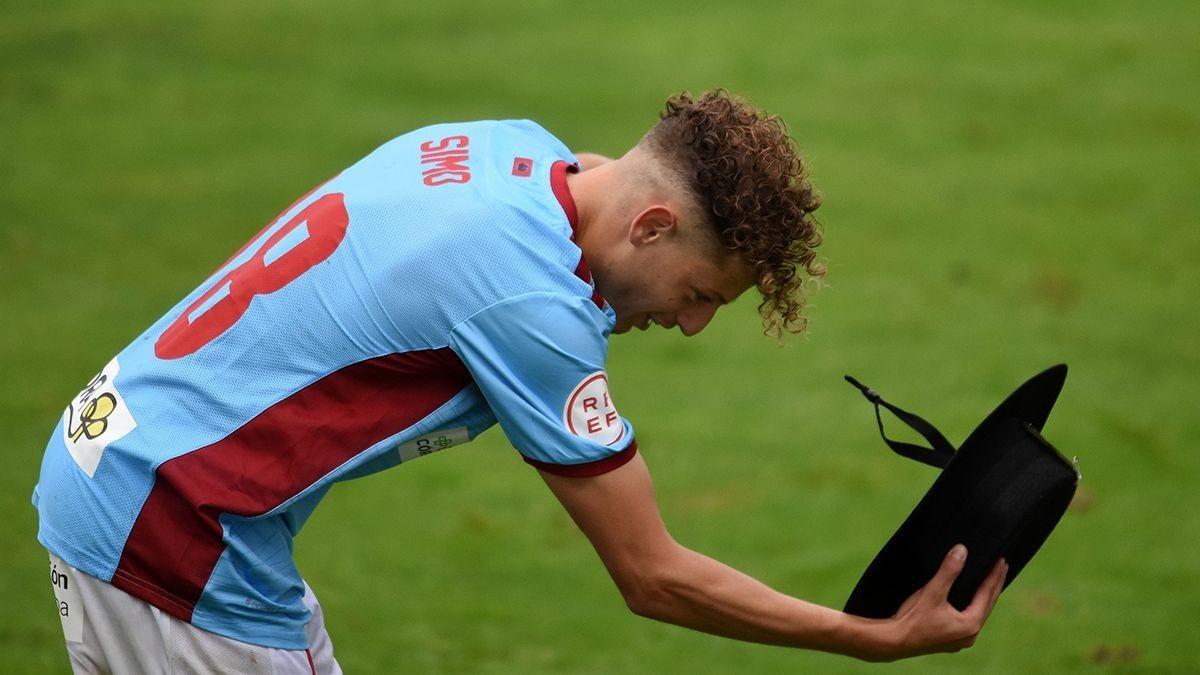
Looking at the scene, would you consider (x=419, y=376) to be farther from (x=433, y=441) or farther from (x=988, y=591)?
(x=988, y=591)

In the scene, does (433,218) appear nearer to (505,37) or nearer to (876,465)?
(876,465)

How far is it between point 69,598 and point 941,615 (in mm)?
1758

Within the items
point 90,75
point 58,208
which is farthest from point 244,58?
point 58,208

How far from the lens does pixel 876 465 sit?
24.4 feet

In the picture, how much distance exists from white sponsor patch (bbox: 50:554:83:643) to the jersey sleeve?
0.95 meters

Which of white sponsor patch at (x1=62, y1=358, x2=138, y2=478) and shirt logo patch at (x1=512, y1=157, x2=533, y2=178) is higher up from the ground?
shirt logo patch at (x1=512, y1=157, x2=533, y2=178)

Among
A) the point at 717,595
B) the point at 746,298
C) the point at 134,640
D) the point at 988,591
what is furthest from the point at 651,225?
the point at 746,298

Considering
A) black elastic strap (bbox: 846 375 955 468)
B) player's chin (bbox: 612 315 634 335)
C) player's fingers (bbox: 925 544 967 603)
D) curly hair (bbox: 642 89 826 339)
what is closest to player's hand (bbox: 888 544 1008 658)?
player's fingers (bbox: 925 544 967 603)

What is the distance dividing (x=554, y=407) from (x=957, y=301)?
21.6ft

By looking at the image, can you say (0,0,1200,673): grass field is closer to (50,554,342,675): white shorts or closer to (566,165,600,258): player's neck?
(50,554,342,675): white shorts

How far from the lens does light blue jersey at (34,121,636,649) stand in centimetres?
283

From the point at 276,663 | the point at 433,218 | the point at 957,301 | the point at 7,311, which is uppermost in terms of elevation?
the point at 433,218

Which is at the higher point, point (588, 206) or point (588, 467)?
point (588, 206)

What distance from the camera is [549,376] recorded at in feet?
9.27
